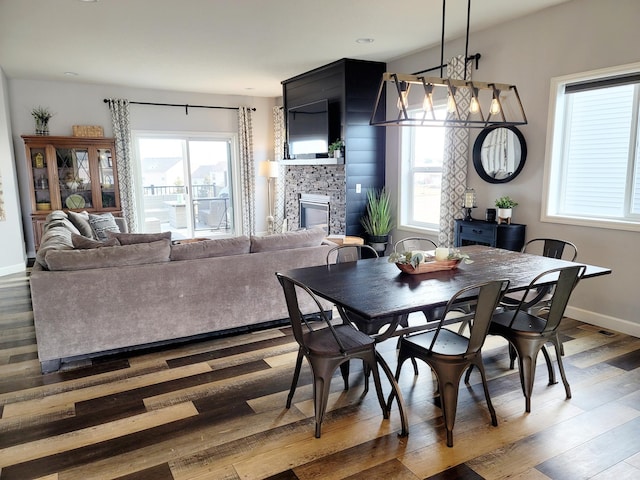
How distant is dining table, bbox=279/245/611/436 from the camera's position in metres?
2.29

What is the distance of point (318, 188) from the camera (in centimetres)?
695

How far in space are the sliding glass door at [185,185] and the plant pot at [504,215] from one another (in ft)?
18.8

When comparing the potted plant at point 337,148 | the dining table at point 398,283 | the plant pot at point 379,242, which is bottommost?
the plant pot at point 379,242

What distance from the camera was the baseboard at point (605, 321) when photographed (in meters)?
3.73

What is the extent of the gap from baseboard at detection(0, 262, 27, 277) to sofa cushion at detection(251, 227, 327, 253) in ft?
14.3

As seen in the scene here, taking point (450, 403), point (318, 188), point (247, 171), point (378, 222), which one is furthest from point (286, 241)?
point (247, 171)

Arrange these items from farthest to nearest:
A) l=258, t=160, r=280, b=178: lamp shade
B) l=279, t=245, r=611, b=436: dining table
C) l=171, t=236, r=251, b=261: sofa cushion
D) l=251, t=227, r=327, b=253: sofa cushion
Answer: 1. l=258, t=160, r=280, b=178: lamp shade
2. l=251, t=227, r=327, b=253: sofa cushion
3. l=171, t=236, r=251, b=261: sofa cushion
4. l=279, t=245, r=611, b=436: dining table

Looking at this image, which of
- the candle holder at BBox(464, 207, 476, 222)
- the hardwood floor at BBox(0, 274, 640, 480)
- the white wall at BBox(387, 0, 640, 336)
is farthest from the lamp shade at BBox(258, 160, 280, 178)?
the hardwood floor at BBox(0, 274, 640, 480)

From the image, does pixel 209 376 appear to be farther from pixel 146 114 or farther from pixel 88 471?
pixel 146 114


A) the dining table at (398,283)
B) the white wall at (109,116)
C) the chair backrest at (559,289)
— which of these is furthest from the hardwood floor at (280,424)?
the white wall at (109,116)

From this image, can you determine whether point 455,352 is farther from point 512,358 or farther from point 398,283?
point 512,358

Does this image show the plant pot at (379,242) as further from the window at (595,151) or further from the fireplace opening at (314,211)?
the window at (595,151)

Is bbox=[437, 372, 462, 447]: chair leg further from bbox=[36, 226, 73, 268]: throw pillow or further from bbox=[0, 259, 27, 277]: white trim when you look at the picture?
bbox=[0, 259, 27, 277]: white trim

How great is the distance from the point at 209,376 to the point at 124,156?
567 centimetres
